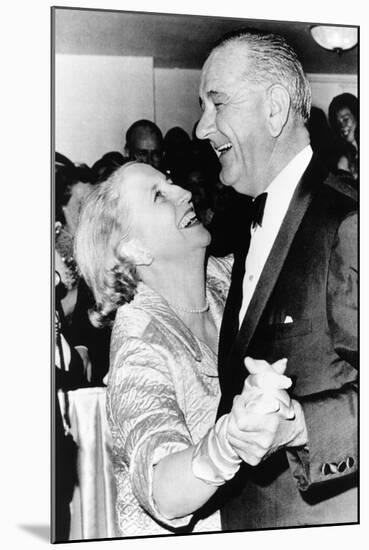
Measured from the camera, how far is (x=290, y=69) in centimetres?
513

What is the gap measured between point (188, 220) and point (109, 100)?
60 cm

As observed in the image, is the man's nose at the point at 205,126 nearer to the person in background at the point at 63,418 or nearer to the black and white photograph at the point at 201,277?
the black and white photograph at the point at 201,277

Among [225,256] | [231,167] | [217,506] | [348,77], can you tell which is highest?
[348,77]

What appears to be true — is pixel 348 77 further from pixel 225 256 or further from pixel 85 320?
pixel 85 320

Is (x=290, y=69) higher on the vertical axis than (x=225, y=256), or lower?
higher

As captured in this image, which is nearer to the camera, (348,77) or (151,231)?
(151,231)

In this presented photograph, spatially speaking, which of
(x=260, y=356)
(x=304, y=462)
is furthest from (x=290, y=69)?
(x=304, y=462)

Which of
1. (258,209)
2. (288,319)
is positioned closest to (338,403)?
(288,319)

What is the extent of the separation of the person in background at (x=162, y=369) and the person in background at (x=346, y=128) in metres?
0.77

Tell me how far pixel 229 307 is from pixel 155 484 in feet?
2.73

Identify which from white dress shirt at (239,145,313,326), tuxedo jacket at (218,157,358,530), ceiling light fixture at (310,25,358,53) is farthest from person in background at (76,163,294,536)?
ceiling light fixture at (310,25,358,53)

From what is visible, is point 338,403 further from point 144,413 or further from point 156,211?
point 156,211

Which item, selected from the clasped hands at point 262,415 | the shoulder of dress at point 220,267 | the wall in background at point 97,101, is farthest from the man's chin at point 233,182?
the clasped hands at point 262,415

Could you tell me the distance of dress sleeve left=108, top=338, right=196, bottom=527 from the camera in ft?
15.7
